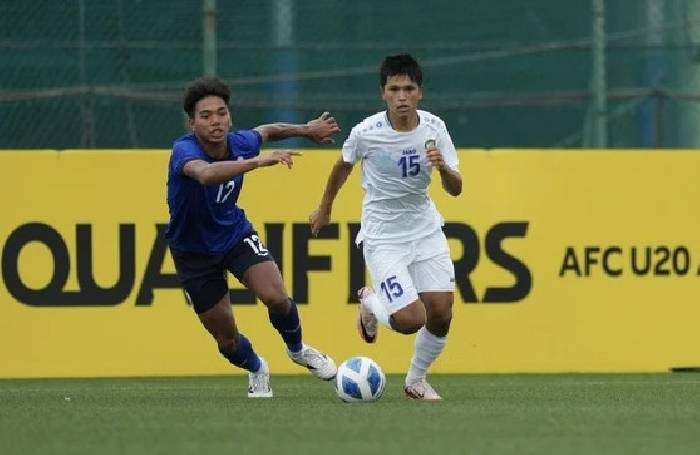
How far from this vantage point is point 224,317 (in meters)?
10.9

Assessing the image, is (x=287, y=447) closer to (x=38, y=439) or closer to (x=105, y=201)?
(x=38, y=439)

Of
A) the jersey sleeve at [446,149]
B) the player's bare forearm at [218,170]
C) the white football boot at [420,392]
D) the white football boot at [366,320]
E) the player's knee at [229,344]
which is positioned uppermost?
the jersey sleeve at [446,149]

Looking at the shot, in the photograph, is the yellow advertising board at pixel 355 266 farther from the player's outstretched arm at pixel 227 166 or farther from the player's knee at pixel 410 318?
the player's outstretched arm at pixel 227 166

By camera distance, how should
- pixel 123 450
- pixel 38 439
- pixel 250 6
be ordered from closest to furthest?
pixel 123 450
pixel 38 439
pixel 250 6

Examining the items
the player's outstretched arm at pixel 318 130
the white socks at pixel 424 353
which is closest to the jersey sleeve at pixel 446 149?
the player's outstretched arm at pixel 318 130

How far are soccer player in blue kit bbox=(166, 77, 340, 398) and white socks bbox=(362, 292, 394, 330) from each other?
1.25ft

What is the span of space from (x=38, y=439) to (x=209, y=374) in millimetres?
5333

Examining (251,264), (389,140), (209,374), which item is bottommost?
(209,374)

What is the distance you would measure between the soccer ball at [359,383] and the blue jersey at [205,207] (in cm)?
108

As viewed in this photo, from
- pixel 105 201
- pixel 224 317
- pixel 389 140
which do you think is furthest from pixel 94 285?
pixel 389 140

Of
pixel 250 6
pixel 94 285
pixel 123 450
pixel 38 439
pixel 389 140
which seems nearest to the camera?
pixel 123 450

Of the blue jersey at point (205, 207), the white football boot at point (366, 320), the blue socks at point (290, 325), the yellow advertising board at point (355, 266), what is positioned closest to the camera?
the blue jersey at point (205, 207)

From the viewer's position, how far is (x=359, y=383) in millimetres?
10242

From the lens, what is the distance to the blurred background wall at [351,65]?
15148 millimetres
